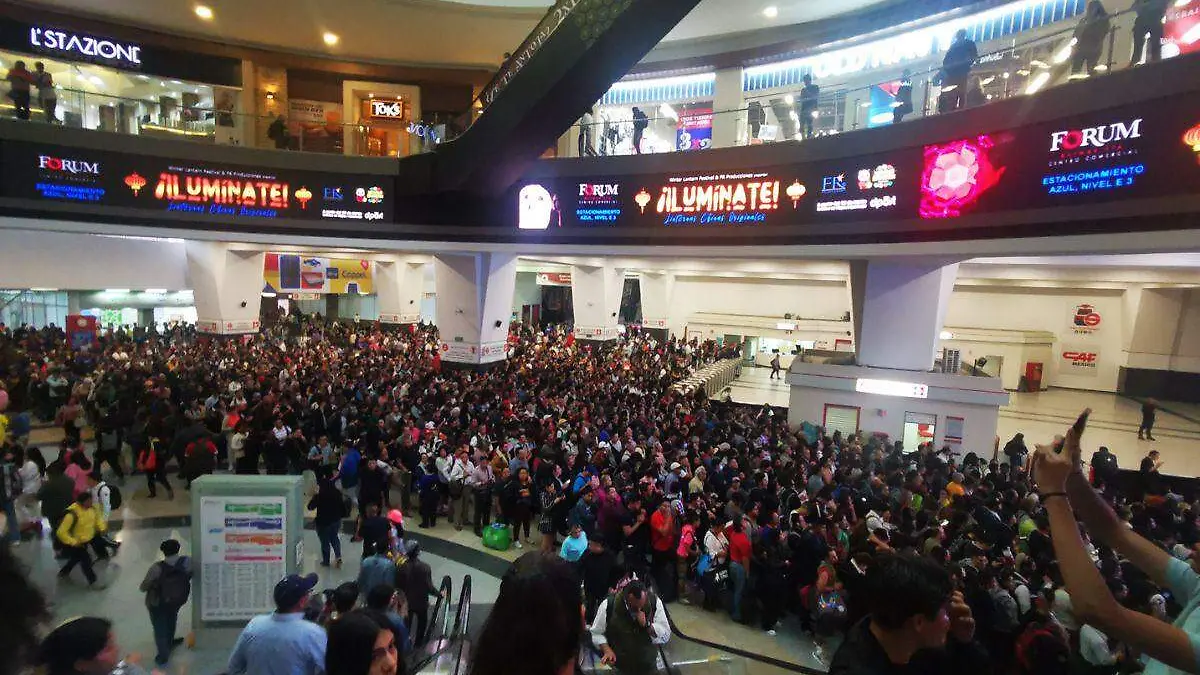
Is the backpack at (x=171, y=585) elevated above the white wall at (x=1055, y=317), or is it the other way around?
the white wall at (x=1055, y=317)

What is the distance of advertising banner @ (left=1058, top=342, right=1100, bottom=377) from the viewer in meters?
22.1

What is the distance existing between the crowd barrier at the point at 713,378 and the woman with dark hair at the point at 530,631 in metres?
17.3

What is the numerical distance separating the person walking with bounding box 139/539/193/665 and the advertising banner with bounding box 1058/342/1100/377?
27149 mm

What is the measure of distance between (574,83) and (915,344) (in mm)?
9275

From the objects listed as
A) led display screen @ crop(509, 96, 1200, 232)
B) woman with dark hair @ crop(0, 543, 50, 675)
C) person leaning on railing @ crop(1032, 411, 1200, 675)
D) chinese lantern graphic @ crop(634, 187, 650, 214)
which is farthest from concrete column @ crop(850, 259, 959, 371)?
woman with dark hair @ crop(0, 543, 50, 675)

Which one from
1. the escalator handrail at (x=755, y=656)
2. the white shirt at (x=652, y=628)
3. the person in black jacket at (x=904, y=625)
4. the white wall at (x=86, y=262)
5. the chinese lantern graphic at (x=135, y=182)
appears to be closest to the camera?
the person in black jacket at (x=904, y=625)

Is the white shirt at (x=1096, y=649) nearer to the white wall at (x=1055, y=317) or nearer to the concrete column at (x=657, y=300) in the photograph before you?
the white wall at (x=1055, y=317)

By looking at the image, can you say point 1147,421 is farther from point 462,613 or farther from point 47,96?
point 47,96

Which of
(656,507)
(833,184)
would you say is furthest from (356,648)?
(833,184)

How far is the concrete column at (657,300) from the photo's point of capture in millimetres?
31359

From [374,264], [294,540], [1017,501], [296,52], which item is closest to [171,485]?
[294,540]

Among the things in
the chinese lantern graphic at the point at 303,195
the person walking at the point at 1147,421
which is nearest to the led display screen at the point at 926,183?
the chinese lantern graphic at the point at 303,195

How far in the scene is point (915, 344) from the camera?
13586 mm

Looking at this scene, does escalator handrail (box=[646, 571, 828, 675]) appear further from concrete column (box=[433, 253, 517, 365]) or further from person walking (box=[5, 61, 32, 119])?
person walking (box=[5, 61, 32, 119])
